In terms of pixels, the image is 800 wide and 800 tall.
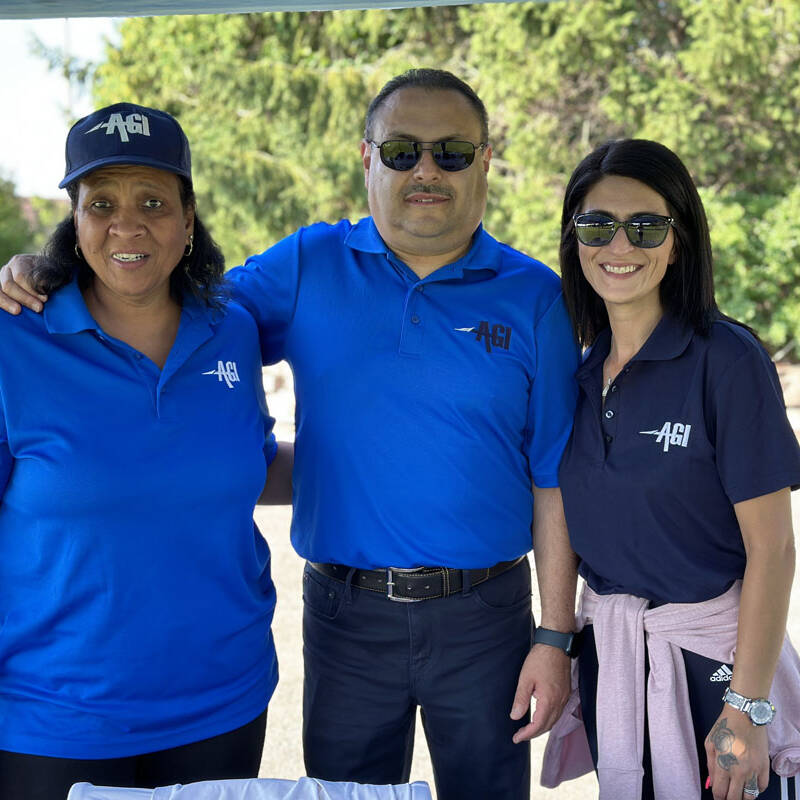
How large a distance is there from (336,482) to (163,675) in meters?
0.64

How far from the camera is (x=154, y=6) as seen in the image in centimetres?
261

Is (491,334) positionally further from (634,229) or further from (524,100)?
(524,100)

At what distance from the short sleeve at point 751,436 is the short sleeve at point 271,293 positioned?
110 centimetres

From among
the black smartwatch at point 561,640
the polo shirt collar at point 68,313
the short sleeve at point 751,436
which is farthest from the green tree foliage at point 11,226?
the short sleeve at point 751,436

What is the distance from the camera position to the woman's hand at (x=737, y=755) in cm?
212

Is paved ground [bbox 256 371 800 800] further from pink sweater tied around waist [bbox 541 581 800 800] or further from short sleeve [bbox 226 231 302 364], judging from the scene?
short sleeve [bbox 226 231 302 364]

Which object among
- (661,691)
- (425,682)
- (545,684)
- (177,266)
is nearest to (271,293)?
(177,266)

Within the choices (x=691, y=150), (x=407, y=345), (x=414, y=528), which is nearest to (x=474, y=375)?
(x=407, y=345)

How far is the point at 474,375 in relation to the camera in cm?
248

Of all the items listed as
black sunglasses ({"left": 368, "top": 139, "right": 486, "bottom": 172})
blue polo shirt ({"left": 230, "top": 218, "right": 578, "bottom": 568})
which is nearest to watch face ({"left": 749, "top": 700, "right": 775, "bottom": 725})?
blue polo shirt ({"left": 230, "top": 218, "right": 578, "bottom": 568})

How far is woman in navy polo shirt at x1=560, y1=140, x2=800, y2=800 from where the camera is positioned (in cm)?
212

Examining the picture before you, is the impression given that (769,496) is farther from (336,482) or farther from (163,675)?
(163,675)

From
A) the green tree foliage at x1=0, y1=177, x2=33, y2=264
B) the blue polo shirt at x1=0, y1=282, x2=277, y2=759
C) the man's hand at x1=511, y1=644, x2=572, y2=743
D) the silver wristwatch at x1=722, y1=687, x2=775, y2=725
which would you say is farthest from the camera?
the green tree foliage at x1=0, y1=177, x2=33, y2=264

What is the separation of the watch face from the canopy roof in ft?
6.00
